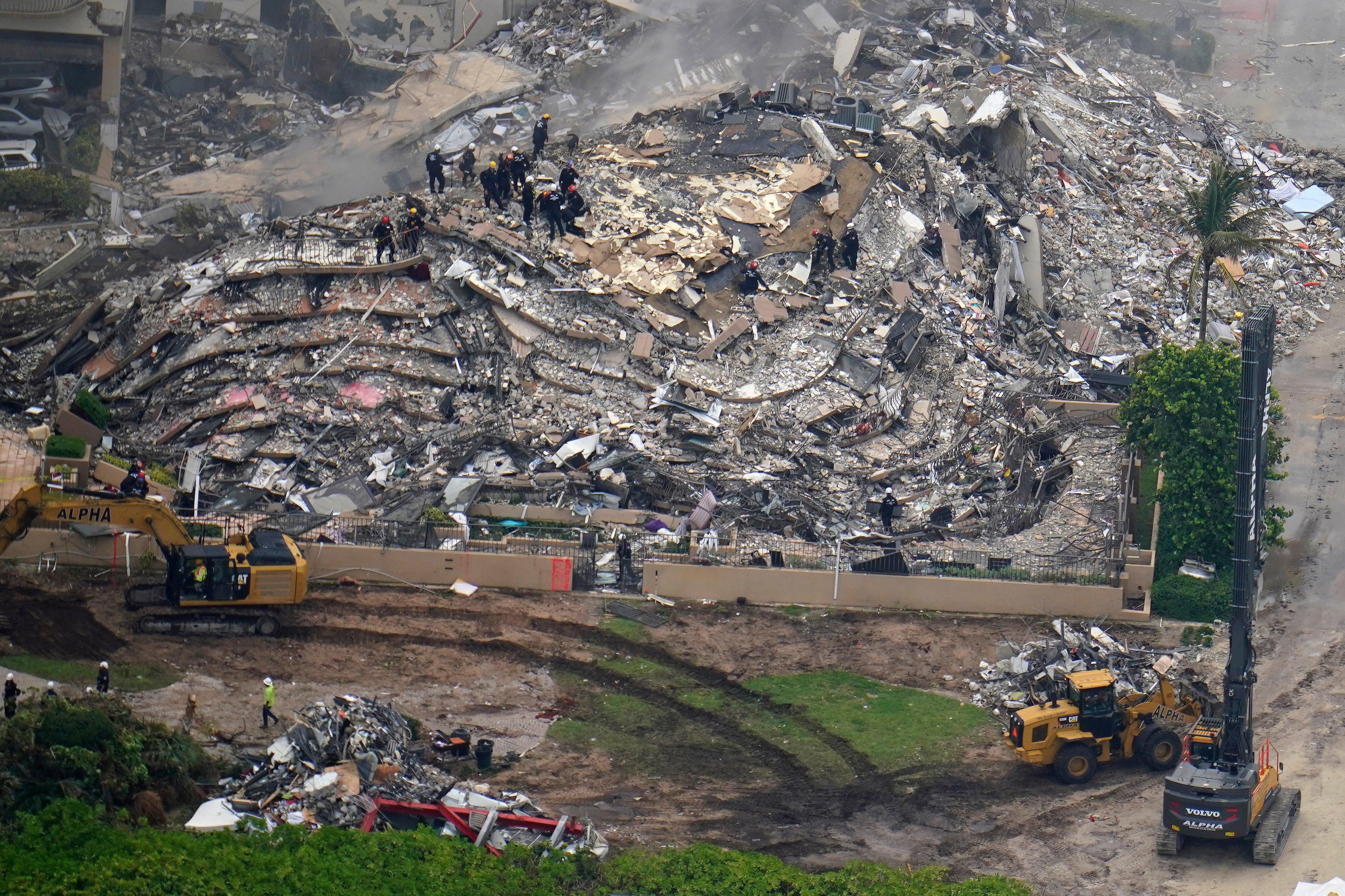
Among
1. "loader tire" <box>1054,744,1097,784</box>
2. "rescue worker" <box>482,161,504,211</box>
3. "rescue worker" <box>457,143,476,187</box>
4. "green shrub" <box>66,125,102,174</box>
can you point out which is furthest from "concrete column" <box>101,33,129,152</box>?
"loader tire" <box>1054,744,1097,784</box>

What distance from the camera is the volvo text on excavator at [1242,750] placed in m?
29.6

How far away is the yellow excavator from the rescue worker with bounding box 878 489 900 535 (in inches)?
475

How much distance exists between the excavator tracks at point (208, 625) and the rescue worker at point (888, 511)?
41.5ft

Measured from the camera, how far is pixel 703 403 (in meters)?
43.1

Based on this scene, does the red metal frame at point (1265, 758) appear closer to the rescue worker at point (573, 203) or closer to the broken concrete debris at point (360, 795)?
the broken concrete debris at point (360, 795)

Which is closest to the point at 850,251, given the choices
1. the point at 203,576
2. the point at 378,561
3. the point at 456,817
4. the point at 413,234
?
the point at 413,234

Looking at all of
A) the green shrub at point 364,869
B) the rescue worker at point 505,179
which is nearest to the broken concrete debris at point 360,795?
the green shrub at point 364,869

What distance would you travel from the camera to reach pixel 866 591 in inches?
1510

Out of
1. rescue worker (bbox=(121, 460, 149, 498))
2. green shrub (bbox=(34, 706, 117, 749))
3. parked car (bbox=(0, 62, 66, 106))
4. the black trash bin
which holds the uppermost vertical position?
parked car (bbox=(0, 62, 66, 106))

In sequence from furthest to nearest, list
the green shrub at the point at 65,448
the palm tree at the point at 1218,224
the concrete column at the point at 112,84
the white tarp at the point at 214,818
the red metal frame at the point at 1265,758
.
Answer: the concrete column at the point at 112,84 → the palm tree at the point at 1218,224 → the green shrub at the point at 65,448 → the red metal frame at the point at 1265,758 → the white tarp at the point at 214,818

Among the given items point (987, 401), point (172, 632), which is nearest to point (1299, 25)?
point (987, 401)

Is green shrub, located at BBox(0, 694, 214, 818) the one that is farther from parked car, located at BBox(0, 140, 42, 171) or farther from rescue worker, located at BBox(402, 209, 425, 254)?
parked car, located at BBox(0, 140, 42, 171)

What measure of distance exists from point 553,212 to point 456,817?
19.3 meters

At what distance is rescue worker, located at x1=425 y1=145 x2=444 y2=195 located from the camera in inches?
1807
